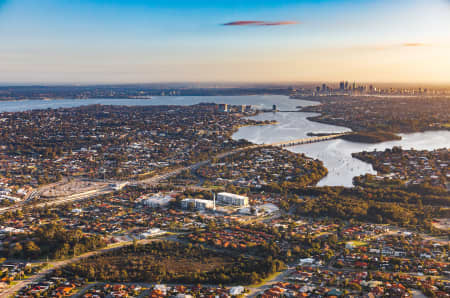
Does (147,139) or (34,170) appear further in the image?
(147,139)

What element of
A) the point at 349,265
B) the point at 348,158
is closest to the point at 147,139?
the point at 348,158

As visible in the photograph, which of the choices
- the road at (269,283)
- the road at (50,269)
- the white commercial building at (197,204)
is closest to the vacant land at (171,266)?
the road at (269,283)

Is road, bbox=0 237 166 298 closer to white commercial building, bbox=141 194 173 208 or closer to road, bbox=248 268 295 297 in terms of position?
white commercial building, bbox=141 194 173 208

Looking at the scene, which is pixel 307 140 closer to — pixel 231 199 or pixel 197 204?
pixel 231 199

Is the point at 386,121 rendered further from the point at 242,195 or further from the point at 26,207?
the point at 26,207

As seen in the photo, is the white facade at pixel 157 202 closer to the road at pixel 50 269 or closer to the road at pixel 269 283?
the road at pixel 50 269

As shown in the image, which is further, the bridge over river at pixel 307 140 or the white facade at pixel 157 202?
the bridge over river at pixel 307 140
